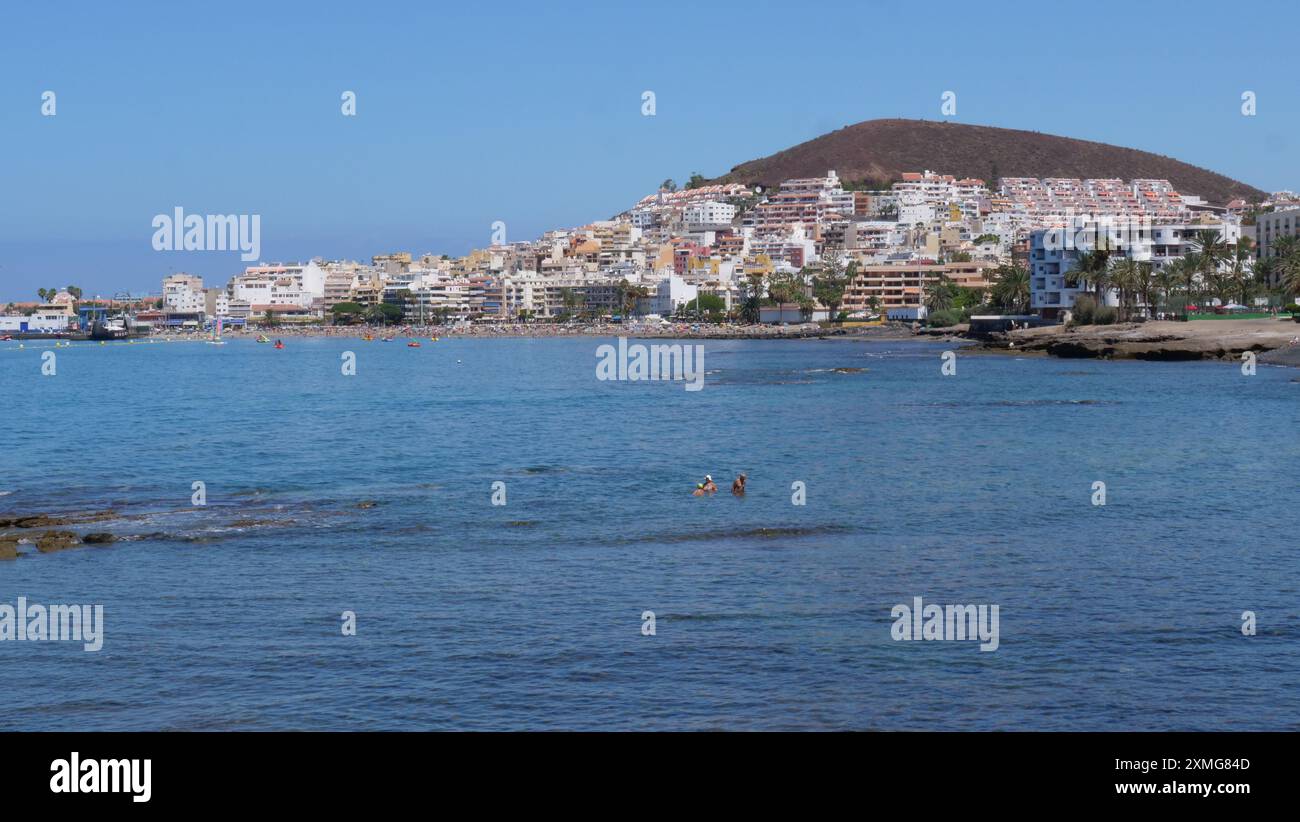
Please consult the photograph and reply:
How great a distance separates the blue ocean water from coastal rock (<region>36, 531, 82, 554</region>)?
0.53 metres

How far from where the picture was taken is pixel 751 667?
15547mm

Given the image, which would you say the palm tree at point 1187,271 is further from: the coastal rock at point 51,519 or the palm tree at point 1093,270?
the coastal rock at point 51,519

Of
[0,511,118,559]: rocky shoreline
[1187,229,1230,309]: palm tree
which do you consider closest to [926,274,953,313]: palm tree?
[1187,229,1230,309]: palm tree

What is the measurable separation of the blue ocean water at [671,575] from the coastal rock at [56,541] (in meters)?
0.53

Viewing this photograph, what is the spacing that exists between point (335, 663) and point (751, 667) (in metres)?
4.74

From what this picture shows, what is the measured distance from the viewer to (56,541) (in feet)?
79.9

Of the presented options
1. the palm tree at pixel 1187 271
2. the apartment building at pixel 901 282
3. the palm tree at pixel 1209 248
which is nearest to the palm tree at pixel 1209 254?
the palm tree at pixel 1209 248

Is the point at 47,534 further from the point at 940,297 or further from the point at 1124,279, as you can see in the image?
the point at 940,297

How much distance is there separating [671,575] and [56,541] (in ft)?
36.7

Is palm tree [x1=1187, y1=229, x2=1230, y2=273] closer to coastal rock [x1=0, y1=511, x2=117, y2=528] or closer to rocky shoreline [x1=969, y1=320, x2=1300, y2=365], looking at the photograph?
rocky shoreline [x1=969, y1=320, x2=1300, y2=365]

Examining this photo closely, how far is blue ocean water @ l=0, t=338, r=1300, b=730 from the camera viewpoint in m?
14.3

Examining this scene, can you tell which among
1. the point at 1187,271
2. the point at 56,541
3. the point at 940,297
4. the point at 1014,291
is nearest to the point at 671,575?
the point at 56,541
